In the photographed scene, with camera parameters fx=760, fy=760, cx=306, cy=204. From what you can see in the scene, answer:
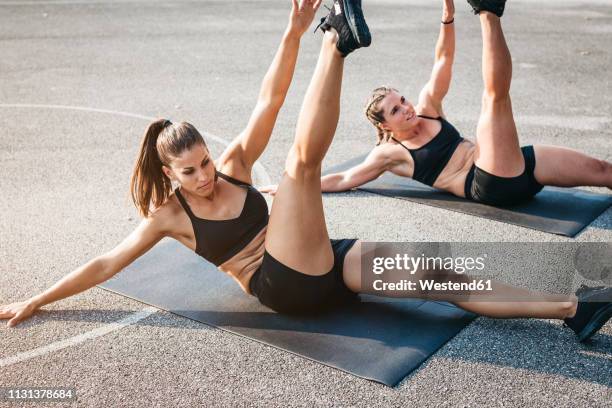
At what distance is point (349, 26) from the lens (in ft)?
12.2

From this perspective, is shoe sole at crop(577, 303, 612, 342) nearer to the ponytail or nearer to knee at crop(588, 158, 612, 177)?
knee at crop(588, 158, 612, 177)

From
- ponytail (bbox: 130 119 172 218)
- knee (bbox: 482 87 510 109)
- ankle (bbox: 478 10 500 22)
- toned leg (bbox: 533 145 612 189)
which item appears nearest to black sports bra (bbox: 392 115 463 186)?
knee (bbox: 482 87 510 109)

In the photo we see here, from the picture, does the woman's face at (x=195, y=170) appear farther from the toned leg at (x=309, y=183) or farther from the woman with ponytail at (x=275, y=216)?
the toned leg at (x=309, y=183)

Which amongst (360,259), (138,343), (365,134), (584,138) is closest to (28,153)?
(365,134)

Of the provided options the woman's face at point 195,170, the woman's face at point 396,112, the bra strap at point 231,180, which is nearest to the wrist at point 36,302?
the woman's face at point 195,170

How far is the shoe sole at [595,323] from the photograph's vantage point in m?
3.86

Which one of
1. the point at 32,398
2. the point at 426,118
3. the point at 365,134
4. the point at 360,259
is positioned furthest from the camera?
the point at 365,134

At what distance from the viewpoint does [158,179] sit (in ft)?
13.6

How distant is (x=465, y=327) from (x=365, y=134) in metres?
3.95

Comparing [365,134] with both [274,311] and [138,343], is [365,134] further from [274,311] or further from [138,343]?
[138,343]

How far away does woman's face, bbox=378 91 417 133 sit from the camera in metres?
5.68

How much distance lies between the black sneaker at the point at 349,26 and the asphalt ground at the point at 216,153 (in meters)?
1.62
